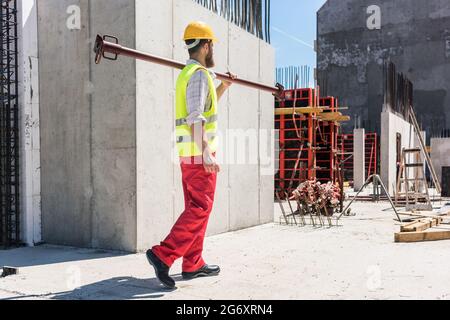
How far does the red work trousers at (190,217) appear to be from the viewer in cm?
384

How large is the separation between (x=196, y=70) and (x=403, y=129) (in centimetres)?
1673

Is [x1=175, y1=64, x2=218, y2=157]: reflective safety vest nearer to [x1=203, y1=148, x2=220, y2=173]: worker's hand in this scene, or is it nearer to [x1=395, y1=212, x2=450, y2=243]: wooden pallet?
[x1=203, y1=148, x2=220, y2=173]: worker's hand

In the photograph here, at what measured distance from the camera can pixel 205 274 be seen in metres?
4.26

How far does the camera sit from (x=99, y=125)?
5.55m

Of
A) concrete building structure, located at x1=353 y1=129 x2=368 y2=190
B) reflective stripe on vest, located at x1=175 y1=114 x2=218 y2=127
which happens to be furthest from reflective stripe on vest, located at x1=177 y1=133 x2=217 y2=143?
concrete building structure, located at x1=353 y1=129 x2=368 y2=190

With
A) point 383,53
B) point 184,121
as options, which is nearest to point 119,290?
point 184,121

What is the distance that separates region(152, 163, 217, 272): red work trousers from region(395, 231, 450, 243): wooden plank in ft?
10.9

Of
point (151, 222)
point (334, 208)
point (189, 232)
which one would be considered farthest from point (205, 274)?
point (334, 208)

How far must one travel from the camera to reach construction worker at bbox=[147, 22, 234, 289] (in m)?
3.80

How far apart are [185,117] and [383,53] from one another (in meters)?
30.9

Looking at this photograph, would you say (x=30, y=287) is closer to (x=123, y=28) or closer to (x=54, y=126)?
(x=54, y=126)

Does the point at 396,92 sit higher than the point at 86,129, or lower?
higher

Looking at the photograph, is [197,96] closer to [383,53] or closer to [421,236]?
[421,236]

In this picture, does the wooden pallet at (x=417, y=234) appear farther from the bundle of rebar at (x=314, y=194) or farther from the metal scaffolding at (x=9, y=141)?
the metal scaffolding at (x=9, y=141)
